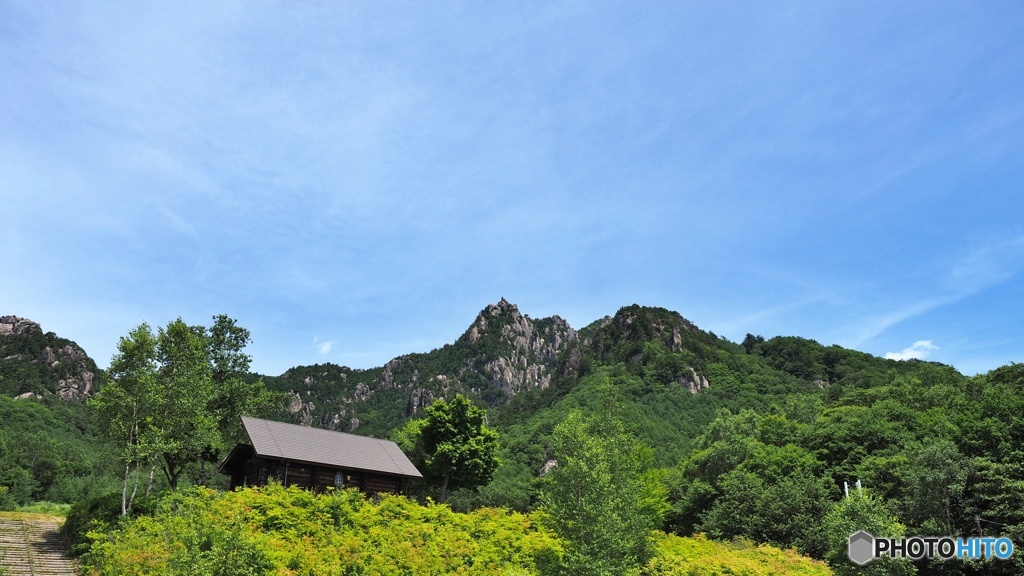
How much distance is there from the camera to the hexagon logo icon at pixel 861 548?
23984 millimetres

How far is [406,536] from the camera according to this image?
21.9m

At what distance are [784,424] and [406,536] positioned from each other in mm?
54177

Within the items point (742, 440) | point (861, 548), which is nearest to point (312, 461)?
point (861, 548)

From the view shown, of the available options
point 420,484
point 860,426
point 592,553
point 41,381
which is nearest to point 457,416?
point 420,484

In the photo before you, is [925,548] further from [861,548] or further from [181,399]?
[181,399]

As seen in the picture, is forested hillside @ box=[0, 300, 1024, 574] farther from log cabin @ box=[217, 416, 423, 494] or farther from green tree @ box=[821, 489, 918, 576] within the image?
log cabin @ box=[217, 416, 423, 494]

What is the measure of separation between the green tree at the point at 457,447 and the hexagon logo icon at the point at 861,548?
28792mm

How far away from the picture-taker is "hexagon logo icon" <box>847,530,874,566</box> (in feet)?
78.7

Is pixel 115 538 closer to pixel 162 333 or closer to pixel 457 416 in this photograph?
pixel 162 333

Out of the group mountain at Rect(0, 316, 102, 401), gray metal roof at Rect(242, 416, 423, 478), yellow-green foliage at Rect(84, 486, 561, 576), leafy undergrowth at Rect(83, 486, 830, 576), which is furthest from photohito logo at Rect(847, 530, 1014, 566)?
mountain at Rect(0, 316, 102, 401)

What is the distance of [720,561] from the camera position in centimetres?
2923

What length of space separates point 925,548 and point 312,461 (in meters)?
34.9

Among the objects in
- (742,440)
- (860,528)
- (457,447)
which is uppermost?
(742,440)

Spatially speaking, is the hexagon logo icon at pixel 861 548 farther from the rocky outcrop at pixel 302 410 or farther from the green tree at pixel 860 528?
the rocky outcrop at pixel 302 410
